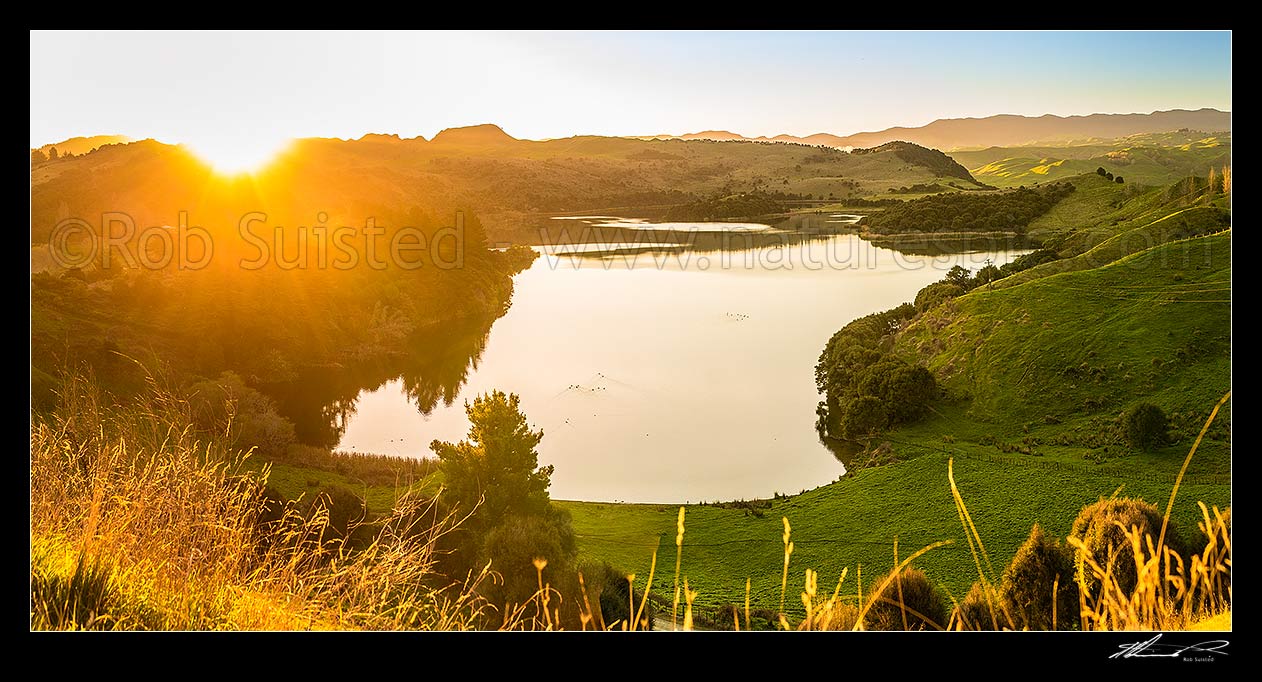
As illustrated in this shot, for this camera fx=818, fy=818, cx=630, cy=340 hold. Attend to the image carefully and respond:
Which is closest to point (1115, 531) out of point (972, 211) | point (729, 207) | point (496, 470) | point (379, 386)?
point (496, 470)

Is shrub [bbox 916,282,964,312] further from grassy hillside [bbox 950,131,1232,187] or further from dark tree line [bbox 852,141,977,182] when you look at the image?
dark tree line [bbox 852,141,977,182]

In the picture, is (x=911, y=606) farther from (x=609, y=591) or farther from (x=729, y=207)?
(x=729, y=207)
